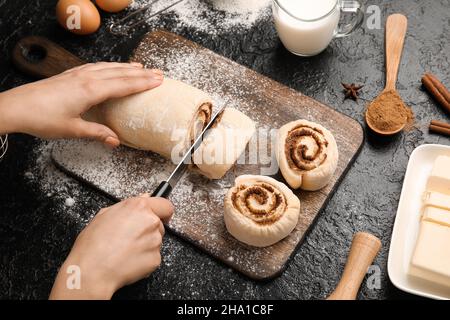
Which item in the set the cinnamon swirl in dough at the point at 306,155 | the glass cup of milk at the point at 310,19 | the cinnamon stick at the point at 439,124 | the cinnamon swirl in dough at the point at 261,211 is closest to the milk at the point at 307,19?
the glass cup of milk at the point at 310,19

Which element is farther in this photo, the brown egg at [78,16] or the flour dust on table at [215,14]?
the flour dust on table at [215,14]

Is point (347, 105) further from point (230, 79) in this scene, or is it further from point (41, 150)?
point (41, 150)

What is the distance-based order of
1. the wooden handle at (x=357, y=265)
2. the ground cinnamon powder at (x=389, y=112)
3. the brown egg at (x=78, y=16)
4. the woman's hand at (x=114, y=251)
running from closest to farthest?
the woman's hand at (x=114, y=251) → the wooden handle at (x=357, y=265) → the ground cinnamon powder at (x=389, y=112) → the brown egg at (x=78, y=16)

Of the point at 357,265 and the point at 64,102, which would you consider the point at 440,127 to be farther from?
the point at 64,102

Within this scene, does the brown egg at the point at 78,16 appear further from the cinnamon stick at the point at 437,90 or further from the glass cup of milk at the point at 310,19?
the cinnamon stick at the point at 437,90

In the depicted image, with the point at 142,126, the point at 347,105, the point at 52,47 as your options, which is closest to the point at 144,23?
the point at 52,47

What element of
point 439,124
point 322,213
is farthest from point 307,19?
point 322,213

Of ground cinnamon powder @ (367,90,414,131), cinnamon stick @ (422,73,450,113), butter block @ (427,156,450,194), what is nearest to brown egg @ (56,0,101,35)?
ground cinnamon powder @ (367,90,414,131)
